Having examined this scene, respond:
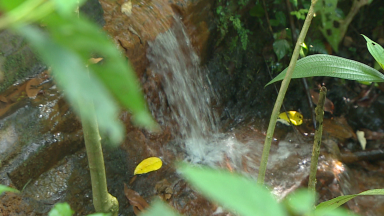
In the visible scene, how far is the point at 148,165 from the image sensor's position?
7.20ft

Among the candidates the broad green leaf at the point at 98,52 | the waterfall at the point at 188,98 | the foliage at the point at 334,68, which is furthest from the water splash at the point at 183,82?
the broad green leaf at the point at 98,52

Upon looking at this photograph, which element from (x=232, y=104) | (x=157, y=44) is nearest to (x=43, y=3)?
(x=157, y=44)

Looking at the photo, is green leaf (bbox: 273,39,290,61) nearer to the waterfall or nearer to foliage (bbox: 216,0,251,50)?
foliage (bbox: 216,0,251,50)

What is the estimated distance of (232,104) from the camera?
3.23 meters

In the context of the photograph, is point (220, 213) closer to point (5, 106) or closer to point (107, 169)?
point (107, 169)

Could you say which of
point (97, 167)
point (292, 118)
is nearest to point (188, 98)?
point (292, 118)

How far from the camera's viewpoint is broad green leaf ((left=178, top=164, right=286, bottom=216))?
277 millimetres

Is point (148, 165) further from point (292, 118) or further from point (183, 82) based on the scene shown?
point (292, 118)

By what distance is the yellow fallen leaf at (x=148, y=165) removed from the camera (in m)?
2.15

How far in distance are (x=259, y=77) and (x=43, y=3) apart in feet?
10.2

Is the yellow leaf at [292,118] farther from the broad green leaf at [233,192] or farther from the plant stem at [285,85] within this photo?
the broad green leaf at [233,192]

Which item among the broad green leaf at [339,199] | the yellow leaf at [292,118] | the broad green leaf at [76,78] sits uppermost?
the broad green leaf at [76,78]

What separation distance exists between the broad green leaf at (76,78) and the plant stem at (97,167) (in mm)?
623

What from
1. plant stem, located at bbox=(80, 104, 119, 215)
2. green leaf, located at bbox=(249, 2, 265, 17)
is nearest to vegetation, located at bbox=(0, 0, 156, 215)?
plant stem, located at bbox=(80, 104, 119, 215)
